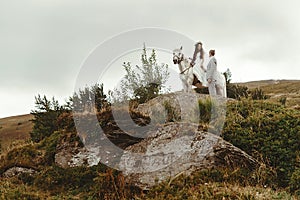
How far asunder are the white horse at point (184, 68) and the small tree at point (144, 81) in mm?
1336

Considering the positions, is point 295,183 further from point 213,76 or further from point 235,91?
point 235,91

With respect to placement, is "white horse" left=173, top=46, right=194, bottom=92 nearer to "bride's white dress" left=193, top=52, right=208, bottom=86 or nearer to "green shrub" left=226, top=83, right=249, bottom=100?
"bride's white dress" left=193, top=52, right=208, bottom=86

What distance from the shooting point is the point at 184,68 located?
50.1ft

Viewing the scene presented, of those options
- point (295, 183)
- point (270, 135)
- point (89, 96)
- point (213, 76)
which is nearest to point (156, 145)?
point (270, 135)

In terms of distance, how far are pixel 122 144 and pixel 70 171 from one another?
5.69 ft

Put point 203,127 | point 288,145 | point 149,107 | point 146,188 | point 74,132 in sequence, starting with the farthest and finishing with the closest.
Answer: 1. point 149,107
2. point 74,132
3. point 203,127
4. point 288,145
5. point 146,188

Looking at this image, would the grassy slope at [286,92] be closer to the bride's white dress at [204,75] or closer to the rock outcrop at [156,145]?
the bride's white dress at [204,75]

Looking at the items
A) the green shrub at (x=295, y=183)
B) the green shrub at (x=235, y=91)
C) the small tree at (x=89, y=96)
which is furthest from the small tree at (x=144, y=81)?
the green shrub at (x=295, y=183)

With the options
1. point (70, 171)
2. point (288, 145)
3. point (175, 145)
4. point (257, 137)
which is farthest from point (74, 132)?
point (288, 145)

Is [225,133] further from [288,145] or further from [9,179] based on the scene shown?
[9,179]

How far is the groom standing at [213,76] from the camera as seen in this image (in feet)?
48.9

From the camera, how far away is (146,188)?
902 centimetres

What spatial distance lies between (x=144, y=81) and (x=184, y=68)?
7.15 feet

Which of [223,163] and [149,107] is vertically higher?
[149,107]
